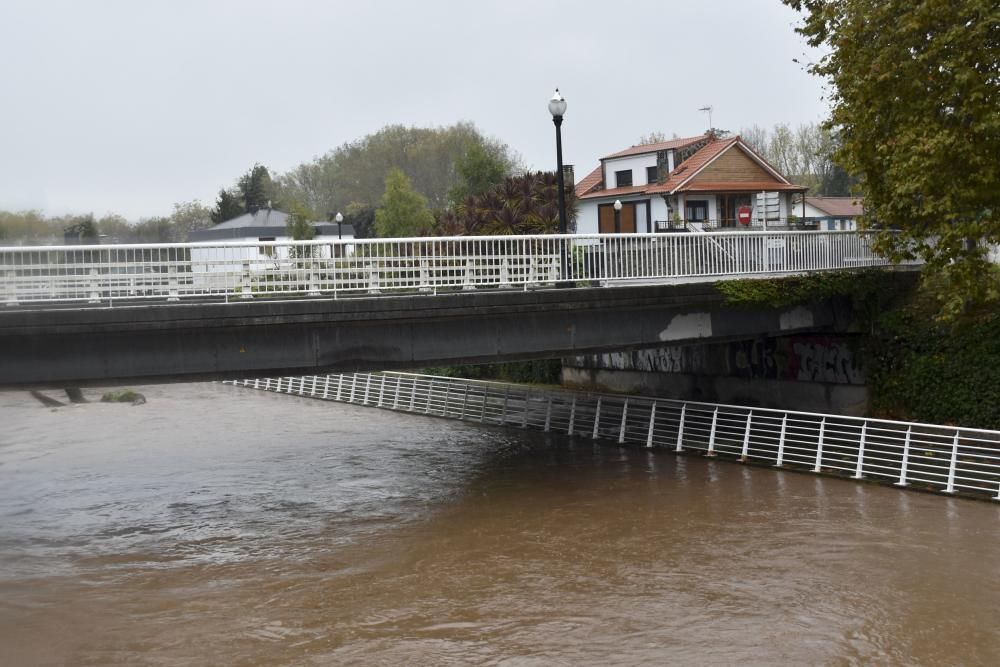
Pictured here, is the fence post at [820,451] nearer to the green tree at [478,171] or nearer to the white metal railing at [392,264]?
the white metal railing at [392,264]

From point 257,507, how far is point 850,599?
11.1m

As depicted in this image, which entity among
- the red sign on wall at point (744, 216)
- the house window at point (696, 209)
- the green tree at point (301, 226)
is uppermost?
the green tree at point (301, 226)

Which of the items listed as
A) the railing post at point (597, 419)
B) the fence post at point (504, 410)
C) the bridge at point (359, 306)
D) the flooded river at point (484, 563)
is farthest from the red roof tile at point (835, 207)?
the flooded river at point (484, 563)

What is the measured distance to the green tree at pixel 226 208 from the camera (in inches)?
3155

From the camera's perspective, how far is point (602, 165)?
161 ft

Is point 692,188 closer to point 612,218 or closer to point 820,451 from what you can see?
point 612,218

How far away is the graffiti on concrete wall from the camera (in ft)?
77.0

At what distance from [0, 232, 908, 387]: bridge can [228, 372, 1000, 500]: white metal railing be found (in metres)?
2.46

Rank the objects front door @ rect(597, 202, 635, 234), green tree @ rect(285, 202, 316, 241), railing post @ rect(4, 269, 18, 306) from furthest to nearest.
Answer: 1. green tree @ rect(285, 202, 316, 241)
2. front door @ rect(597, 202, 635, 234)
3. railing post @ rect(4, 269, 18, 306)

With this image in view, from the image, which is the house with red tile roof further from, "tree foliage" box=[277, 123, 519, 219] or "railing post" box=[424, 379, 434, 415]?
"tree foliage" box=[277, 123, 519, 219]

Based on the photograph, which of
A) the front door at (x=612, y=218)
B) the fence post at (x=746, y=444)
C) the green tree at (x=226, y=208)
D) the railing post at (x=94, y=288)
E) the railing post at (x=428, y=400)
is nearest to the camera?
the railing post at (x=94, y=288)

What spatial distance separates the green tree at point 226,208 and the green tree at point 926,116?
65.4m

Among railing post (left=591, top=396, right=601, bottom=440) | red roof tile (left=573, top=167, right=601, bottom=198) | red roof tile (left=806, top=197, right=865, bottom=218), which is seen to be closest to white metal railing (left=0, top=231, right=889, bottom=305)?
railing post (left=591, top=396, right=601, bottom=440)

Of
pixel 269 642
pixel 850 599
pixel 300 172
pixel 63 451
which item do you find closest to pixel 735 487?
pixel 850 599
